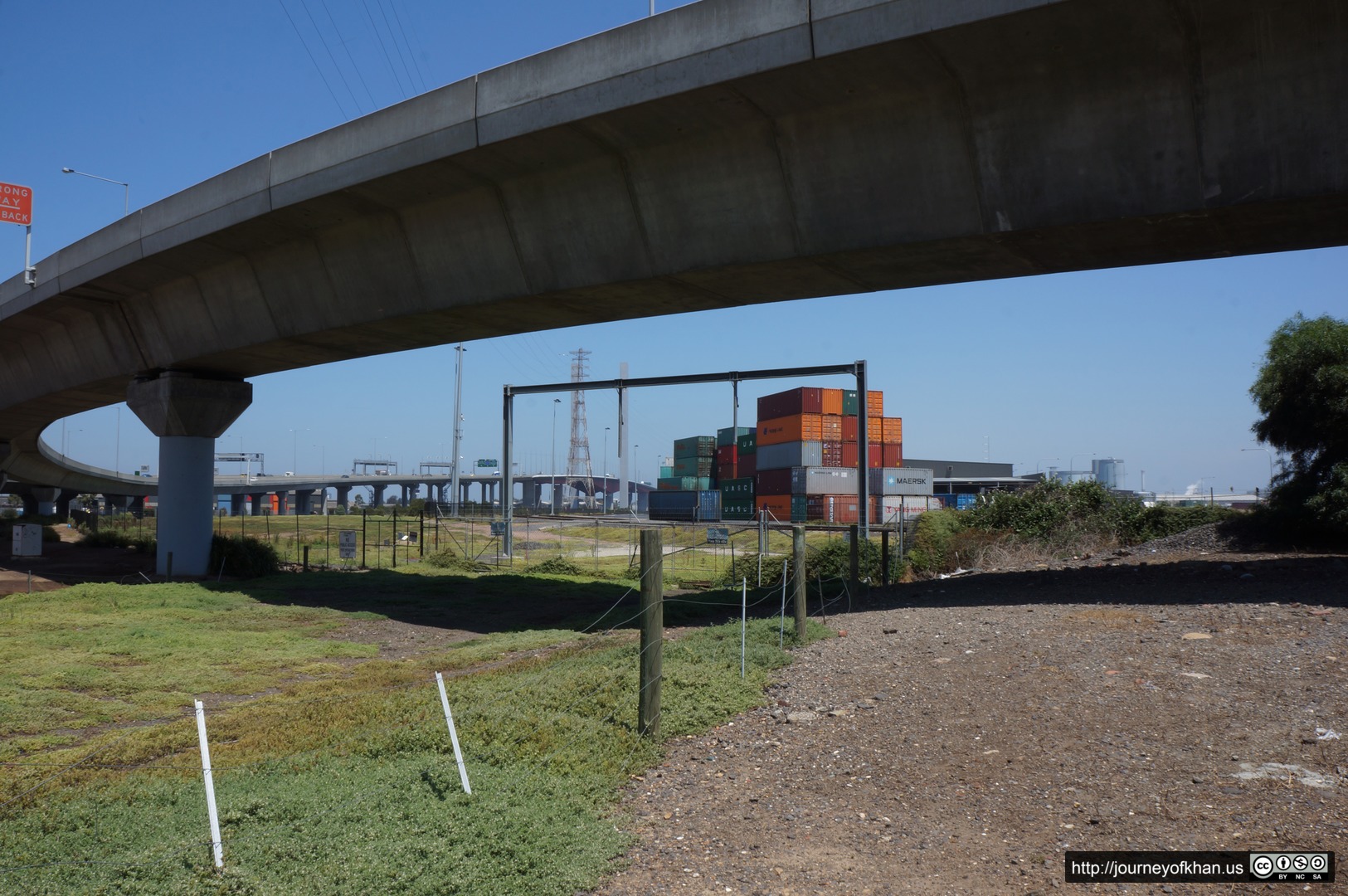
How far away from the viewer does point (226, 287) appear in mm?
21812

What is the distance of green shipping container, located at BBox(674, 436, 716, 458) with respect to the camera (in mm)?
71125

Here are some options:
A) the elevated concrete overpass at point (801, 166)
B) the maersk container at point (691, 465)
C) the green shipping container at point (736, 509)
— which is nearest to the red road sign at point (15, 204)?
the elevated concrete overpass at point (801, 166)

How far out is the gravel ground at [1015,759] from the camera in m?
5.98

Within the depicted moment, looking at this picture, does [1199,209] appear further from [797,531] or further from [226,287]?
[226,287]

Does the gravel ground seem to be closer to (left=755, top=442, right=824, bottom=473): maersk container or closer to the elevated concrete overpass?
the elevated concrete overpass

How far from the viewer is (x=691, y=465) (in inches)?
2926

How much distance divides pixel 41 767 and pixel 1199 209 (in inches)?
533

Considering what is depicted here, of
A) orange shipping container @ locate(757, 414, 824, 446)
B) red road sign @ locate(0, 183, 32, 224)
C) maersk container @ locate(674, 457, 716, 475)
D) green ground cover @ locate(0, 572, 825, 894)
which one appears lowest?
green ground cover @ locate(0, 572, 825, 894)

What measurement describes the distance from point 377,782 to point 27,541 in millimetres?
35925

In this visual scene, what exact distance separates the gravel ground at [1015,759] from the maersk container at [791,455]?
3831 cm

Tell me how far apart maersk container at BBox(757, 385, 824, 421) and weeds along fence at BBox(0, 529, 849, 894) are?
137 feet

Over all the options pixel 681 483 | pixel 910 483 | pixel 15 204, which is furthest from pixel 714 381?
pixel 681 483

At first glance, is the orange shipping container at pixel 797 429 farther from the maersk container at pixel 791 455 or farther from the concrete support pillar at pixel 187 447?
the concrete support pillar at pixel 187 447

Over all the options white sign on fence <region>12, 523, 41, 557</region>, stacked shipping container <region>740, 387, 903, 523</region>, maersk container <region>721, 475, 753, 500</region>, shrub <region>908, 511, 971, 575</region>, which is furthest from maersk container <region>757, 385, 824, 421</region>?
white sign on fence <region>12, 523, 41, 557</region>
